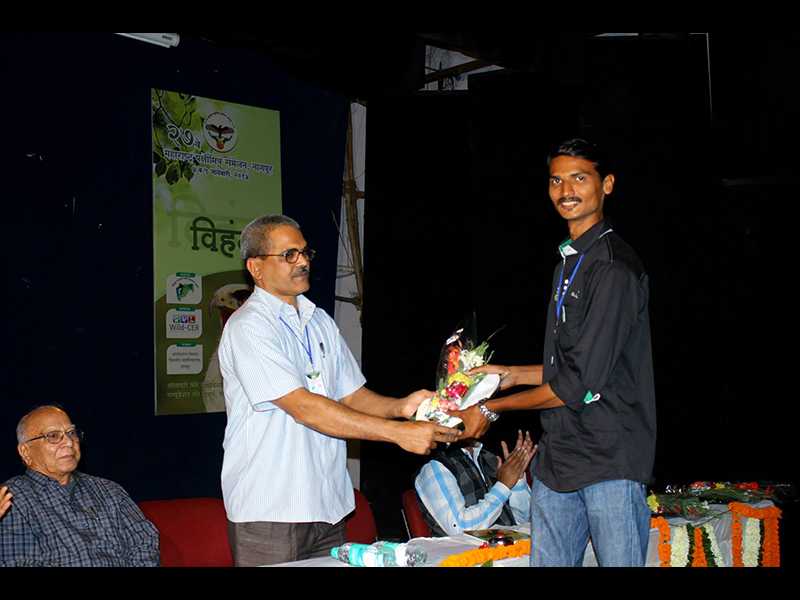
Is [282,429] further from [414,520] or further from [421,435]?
[414,520]

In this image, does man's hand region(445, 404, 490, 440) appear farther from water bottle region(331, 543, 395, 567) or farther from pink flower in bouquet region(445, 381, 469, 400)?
water bottle region(331, 543, 395, 567)

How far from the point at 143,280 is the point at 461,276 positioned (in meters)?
2.29

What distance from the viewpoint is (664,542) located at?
9.33 ft

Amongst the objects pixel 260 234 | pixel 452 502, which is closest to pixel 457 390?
pixel 260 234

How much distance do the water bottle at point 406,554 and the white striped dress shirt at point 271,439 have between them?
0.46 metres

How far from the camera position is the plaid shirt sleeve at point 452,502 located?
3410 mm

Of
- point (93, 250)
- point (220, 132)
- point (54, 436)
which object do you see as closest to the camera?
point (54, 436)

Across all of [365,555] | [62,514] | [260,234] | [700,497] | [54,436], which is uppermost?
[260,234]

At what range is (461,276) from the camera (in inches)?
215

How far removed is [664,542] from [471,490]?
1006 millimetres

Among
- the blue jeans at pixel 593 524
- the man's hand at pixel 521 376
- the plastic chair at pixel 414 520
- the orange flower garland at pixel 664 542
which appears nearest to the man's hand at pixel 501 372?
the man's hand at pixel 521 376

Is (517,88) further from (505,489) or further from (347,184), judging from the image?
(505,489)

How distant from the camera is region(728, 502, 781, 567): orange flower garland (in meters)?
3.37
